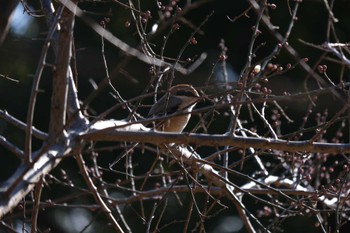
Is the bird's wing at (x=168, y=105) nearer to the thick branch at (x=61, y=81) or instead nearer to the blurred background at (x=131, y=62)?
the thick branch at (x=61, y=81)

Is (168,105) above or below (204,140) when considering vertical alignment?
below

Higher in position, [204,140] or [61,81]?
[61,81]

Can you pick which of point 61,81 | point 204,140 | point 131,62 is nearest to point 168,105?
point 204,140

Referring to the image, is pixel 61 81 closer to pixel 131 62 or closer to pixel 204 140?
pixel 204 140

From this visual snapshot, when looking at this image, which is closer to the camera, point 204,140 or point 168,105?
point 204,140

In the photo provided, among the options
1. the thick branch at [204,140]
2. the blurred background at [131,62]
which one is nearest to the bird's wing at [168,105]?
the thick branch at [204,140]

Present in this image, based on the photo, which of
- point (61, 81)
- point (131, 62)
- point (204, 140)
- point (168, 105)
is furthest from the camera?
point (131, 62)

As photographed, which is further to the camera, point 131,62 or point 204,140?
point 131,62

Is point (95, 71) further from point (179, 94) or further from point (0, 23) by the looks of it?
point (0, 23)

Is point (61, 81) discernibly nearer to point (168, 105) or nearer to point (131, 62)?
point (168, 105)

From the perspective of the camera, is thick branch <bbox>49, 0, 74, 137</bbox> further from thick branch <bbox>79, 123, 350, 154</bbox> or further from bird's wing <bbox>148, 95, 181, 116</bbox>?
bird's wing <bbox>148, 95, 181, 116</bbox>

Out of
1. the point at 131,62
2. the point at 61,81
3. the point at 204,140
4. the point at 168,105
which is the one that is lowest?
the point at 131,62

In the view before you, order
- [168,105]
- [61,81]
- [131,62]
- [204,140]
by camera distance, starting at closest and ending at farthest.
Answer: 1. [61,81]
2. [204,140]
3. [168,105]
4. [131,62]

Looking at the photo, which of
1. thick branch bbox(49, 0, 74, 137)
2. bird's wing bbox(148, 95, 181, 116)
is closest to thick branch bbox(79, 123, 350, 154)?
thick branch bbox(49, 0, 74, 137)
